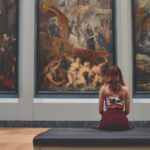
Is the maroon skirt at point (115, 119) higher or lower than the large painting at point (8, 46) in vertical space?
lower

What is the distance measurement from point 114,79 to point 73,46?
28.2 ft

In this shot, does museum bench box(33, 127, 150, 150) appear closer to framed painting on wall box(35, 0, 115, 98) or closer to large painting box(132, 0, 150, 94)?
framed painting on wall box(35, 0, 115, 98)

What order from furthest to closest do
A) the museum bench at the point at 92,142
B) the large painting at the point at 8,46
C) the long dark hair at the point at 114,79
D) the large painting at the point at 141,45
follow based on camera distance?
the large painting at the point at 8,46 < the large painting at the point at 141,45 < the long dark hair at the point at 114,79 < the museum bench at the point at 92,142

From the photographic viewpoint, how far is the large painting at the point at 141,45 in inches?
597

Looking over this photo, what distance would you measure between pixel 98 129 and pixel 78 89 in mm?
8049

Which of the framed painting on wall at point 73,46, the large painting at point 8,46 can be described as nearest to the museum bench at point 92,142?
the framed painting on wall at point 73,46

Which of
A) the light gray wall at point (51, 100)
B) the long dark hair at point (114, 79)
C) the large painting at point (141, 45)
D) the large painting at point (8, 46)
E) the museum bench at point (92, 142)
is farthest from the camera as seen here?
the large painting at point (8, 46)

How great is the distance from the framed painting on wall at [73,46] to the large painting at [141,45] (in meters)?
0.91

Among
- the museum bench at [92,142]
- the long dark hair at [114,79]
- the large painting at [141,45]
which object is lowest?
the museum bench at [92,142]

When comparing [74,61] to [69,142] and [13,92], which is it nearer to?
[13,92]

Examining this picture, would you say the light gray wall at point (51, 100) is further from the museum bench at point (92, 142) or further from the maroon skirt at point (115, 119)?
the museum bench at point (92, 142)

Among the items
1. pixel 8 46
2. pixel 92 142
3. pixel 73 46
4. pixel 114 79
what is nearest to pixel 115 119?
pixel 114 79

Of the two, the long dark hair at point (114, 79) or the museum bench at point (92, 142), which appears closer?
the museum bench at point (92, 142)

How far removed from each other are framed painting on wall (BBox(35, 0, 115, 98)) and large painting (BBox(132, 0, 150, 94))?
91cm
